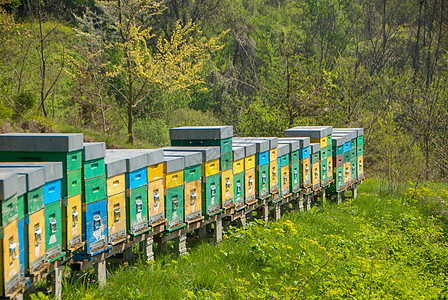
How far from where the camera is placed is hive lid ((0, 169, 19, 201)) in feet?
16.7

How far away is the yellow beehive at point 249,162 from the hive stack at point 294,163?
185 cm

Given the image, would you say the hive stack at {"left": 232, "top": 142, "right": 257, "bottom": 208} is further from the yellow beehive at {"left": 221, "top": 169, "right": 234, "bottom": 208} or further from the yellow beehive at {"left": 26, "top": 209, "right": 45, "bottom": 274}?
the yellow beehive at {"left": 26, "top": 209, "right": 45, "bottom": 274}

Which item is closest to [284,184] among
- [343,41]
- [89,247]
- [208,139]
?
[208,139]

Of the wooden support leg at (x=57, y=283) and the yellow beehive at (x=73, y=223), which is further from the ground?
the yellow beehive at (x=73, y=223)

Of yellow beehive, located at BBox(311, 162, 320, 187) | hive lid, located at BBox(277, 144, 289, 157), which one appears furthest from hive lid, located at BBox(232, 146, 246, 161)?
yellow beehive, located at BBox(311, 162, 320, 187)

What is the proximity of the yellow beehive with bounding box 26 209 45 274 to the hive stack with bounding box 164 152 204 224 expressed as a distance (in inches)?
124

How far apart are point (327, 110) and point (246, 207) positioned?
10.8m

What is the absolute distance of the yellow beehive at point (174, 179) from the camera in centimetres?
845

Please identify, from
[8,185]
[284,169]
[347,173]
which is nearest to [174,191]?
[8,185]

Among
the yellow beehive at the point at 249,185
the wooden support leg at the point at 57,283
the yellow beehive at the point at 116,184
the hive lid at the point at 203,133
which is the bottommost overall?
the wooden support leg at the point at 57,283

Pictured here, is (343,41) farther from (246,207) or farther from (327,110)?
(246,207)

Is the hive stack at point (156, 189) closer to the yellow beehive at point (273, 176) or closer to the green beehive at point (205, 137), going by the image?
the green beehive at point (205, 137)

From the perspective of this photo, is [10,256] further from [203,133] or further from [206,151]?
[203,133]

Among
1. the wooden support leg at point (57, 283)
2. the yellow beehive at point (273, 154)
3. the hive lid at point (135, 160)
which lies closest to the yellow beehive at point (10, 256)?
the wooden support leg at point (57, 283)
